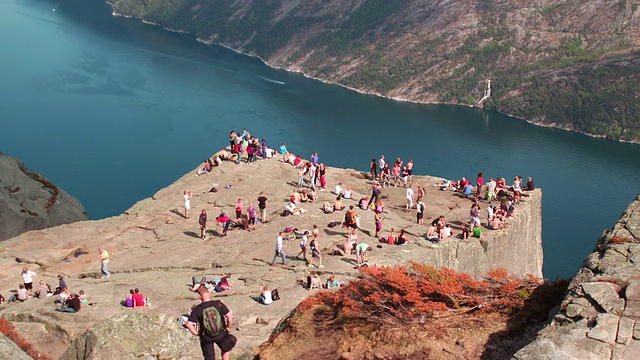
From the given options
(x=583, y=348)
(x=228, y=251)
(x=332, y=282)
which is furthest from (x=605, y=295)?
(x=228, y=251)

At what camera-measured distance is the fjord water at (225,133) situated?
97188mm

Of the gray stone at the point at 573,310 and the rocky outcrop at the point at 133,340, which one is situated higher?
the gray stone at the point at 573,310

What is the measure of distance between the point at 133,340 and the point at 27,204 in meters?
37.1

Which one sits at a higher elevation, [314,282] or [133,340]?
[133,340]

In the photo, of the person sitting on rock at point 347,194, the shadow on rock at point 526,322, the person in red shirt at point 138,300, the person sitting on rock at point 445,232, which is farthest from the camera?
the person sitting on rock at point 347,194

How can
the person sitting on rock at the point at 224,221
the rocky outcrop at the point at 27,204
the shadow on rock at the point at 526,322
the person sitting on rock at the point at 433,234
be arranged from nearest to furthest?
the shadow on rock at the point at 526,322 → the person sitting on rock at the point at 433,234 → the person sitting on rock at the point at 224,221 → the rocky outcrop at the point at 27,204

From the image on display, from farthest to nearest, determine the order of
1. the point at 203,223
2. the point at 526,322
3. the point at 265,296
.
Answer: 1. the point at 203,223
2. the point at 265,296
3. the point at 526,322

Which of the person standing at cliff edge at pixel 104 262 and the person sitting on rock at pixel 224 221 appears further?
the person sitting on rock at pixel 224 221

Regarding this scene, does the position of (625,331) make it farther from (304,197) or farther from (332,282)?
(304,197)

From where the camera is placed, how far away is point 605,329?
45.2ft

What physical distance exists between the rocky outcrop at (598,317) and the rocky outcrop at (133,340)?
8.93 meters

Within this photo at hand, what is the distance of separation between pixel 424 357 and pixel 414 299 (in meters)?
2.14

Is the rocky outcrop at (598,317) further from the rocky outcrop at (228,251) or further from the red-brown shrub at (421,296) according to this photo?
the rocky outcrop at (228,251)

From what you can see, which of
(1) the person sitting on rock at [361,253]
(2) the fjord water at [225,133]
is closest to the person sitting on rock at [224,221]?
(1) the person sitting on rock at [361,253]
